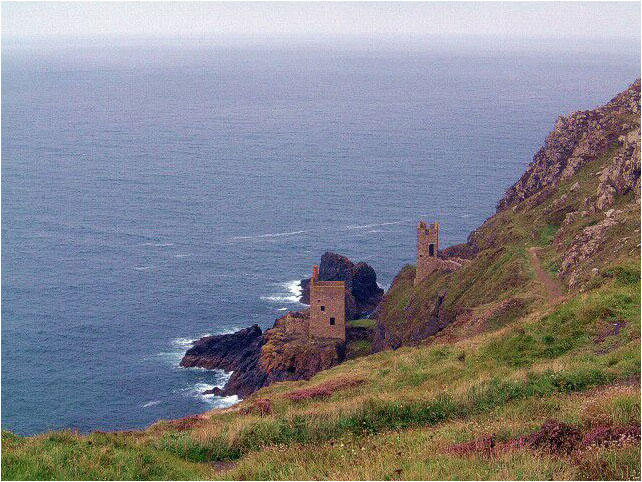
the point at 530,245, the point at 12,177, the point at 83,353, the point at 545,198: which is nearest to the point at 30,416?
the point at 83,353

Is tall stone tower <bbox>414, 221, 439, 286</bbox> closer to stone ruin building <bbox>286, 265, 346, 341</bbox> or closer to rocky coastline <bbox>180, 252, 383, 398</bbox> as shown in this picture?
rocky coastline <bbox>180, 252, 383, 398</bbox>

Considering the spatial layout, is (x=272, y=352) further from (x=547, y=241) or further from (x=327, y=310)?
(x=547, y=241)

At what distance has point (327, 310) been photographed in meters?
63.8

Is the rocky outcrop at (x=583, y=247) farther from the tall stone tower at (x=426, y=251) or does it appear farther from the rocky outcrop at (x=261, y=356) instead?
the rocky outcrop at (x=261, y=356)

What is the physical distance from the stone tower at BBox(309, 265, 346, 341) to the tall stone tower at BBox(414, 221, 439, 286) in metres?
8.18

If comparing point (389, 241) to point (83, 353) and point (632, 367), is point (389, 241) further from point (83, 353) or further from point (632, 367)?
point (632, 367)

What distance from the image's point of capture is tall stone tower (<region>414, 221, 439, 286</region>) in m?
67.8

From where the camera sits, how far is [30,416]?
62062mm

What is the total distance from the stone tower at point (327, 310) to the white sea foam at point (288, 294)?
2081cm

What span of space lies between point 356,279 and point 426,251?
1490cm

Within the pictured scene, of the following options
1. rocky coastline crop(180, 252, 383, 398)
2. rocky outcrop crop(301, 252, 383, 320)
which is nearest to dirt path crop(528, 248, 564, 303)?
rocky coastline crop(180, 252, 383, 398)

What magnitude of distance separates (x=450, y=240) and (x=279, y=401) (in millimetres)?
79175

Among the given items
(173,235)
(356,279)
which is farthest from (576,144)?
(173,235)

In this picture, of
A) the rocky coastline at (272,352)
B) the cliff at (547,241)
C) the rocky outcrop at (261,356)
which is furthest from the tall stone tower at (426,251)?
the rocky outcrop at (261,356)
